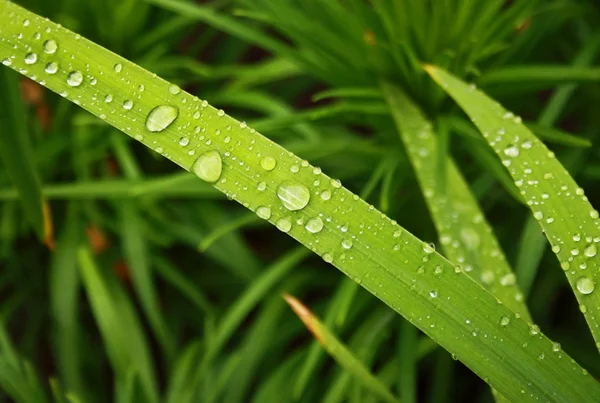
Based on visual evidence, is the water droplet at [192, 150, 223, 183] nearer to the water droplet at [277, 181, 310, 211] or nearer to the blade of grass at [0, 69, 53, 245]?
the water droplet at [277, 181, 310, 211]

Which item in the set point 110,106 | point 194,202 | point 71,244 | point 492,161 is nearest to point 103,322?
point 71,244

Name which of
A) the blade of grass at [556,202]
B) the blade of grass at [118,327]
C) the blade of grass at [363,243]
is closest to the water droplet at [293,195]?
the blade of grass at [363,243]

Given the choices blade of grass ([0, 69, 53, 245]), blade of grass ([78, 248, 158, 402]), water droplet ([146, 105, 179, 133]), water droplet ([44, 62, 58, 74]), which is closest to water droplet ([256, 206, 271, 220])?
water droplet ([146, 105, 179, 133])

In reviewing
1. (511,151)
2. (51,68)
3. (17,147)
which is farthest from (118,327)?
(511,151)

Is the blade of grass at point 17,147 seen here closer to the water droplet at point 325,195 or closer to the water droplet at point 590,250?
the water droplet at point 325,195

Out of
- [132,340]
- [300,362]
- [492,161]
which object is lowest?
[132,340]

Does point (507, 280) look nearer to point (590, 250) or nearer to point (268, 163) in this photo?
point (590, 250)

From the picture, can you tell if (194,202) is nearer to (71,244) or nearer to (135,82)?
(71,244)
